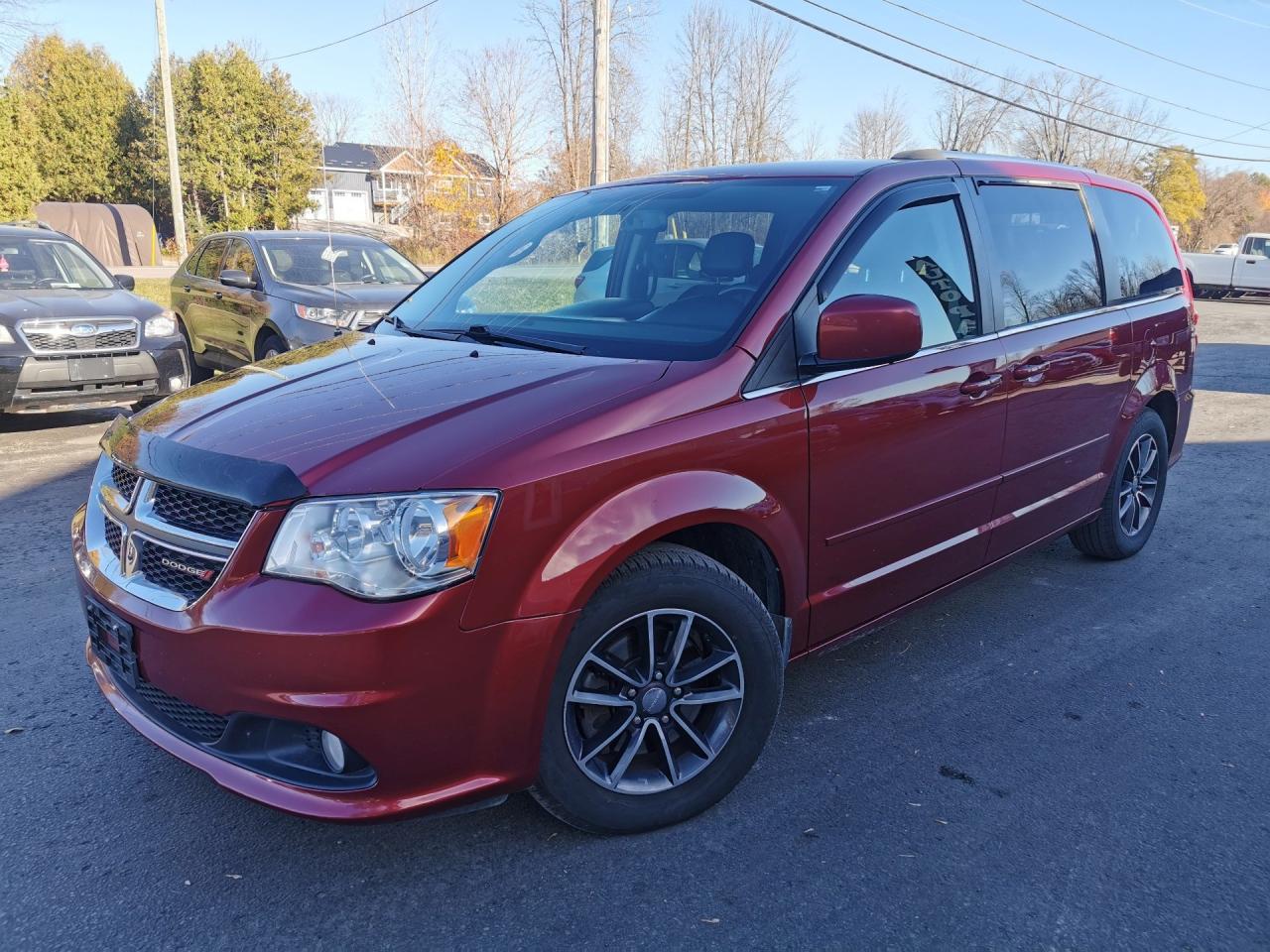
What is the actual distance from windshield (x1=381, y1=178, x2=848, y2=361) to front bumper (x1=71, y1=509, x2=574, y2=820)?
104 cm

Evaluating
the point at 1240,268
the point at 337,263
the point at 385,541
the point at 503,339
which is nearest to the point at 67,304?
the point at 337,263

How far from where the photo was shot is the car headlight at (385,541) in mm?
2201

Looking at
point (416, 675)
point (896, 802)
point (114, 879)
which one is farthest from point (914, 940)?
point (114, 879)

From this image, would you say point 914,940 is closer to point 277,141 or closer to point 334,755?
point 334,755

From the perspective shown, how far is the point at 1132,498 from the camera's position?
5.03 m

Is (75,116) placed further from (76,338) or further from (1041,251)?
(1041,251)

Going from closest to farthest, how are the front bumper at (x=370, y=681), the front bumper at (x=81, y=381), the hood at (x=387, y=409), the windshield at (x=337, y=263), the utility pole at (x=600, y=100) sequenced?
1. the front bumper at (x=370, y=681)
2. the hood at (x=387, y=409)
3. the front bumper at (x=81, y=381)
4. the windshield at (x=337, y=263)
5. the utility pole at (x=600, y=100)

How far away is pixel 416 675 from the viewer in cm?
220

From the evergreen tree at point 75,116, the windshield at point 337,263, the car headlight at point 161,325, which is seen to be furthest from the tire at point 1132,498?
the evergreen tree at point 75,116

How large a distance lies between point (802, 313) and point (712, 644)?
1.02 meters

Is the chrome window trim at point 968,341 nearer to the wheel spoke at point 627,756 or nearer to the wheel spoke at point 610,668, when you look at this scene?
the wheel spoke at point 610,668

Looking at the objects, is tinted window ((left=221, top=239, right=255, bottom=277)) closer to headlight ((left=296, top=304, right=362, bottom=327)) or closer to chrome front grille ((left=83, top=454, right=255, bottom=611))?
headlight ((left=296, top=304, right=362, bottom=327))

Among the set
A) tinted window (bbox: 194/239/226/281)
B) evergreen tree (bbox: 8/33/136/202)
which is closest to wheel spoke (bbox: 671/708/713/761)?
tinted window (bbox: 194/239/226/281)

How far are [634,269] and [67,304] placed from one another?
21.3 ft
